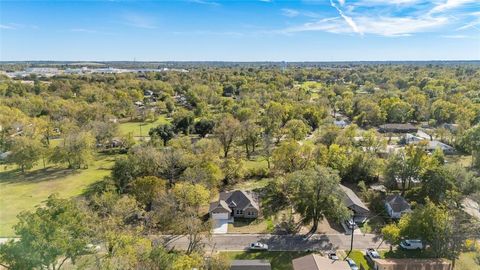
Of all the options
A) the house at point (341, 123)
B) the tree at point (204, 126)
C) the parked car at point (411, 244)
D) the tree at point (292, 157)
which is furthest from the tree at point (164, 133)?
the parked car at point (411, 244)

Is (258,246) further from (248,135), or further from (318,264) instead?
(248,135)

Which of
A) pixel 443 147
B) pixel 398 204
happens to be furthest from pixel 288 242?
pixel 443 147

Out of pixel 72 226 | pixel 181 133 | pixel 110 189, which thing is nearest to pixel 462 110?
pixel 181 133

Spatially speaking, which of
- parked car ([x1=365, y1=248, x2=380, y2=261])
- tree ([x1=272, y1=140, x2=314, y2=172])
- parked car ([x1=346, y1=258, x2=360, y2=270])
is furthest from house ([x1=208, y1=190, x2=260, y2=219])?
parked car ([x1=365, y1=248, x2=380, y2=261])

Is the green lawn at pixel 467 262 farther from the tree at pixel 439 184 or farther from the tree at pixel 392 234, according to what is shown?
the tree at pixel 439 184

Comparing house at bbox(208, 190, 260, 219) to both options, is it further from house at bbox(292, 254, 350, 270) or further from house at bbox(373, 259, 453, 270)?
house at bbox(373, 259, 453, 270)
